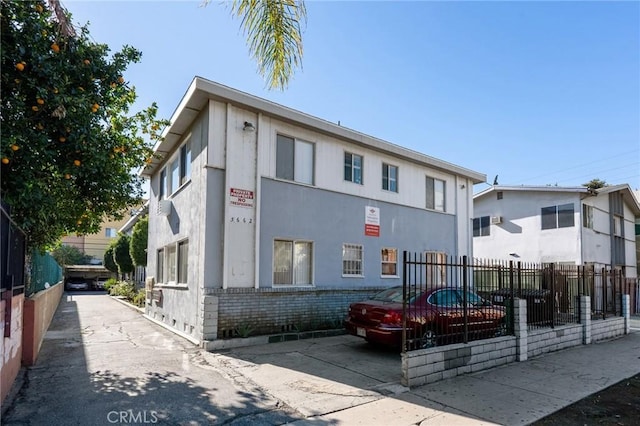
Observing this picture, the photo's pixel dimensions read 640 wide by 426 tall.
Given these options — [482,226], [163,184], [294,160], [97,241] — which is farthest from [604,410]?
[97,241]

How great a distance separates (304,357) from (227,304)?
2389 millimetres

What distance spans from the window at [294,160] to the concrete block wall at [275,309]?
10.1 feet

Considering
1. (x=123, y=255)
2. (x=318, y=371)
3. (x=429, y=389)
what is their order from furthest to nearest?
(x=123, y=255)
(x=318, y=371)
(x=429, y=389)

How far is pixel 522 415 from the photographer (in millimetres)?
5566

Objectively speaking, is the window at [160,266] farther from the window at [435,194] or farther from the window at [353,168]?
the window at [435,194]

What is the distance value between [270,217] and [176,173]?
13.4 feet

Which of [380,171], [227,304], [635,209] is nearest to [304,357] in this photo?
[227,304]

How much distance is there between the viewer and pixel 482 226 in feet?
78.9

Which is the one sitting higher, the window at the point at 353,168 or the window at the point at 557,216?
the window at the point at 353,168

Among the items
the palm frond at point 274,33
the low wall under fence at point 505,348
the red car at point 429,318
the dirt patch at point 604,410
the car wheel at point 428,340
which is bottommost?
the dirt patch at point 604,410

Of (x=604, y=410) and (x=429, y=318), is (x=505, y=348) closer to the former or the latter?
(x=429, y=318)

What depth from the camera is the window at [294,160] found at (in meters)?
11.6

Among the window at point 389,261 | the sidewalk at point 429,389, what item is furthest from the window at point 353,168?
the sidewalk at point 429,389

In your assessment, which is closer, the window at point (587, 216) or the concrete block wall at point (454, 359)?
the concrete block wall at point (454, 359)
